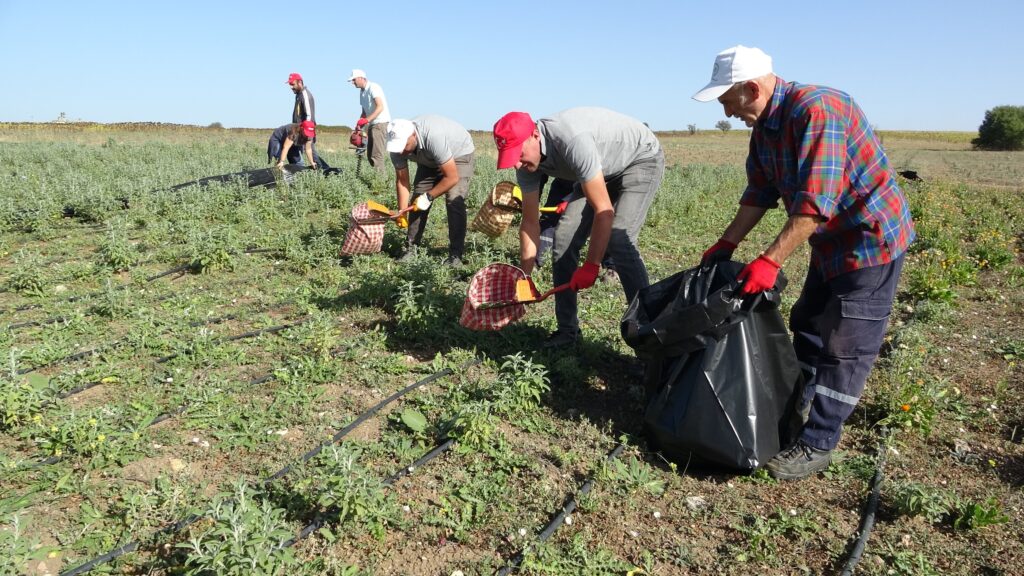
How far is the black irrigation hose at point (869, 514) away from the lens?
2225 millimetres

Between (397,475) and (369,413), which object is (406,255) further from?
(397,475)

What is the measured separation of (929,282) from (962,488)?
306 cm

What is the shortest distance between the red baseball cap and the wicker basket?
2.54 metres

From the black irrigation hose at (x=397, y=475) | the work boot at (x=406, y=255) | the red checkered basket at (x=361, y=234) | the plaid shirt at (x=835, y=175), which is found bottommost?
the black irrigation hose at (x=397, y=475)

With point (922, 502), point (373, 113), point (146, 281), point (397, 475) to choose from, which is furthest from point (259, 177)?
point (922, 502)

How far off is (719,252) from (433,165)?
9.70 ft

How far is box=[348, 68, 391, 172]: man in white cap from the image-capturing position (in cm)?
824

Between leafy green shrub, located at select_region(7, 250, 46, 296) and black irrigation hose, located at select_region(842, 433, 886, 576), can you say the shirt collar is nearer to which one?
black irrigation hose, located at select_region(842, 433, 886, 576)

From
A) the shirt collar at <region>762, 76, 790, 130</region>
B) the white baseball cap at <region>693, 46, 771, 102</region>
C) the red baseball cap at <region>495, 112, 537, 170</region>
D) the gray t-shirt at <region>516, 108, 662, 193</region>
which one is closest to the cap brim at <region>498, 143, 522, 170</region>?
the red baseball cap at <region>495, 112, 537, 170</region>

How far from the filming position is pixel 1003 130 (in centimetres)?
4247

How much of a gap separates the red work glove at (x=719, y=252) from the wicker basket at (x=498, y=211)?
9.23ft

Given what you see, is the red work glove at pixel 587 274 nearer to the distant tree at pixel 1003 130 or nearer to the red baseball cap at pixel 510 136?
the red baseball cap at pixel 510 136

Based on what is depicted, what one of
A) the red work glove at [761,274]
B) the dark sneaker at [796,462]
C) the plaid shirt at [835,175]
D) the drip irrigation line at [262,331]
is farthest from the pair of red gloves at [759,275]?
the drip irrigation line at [262,331]

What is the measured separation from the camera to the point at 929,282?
523cm
